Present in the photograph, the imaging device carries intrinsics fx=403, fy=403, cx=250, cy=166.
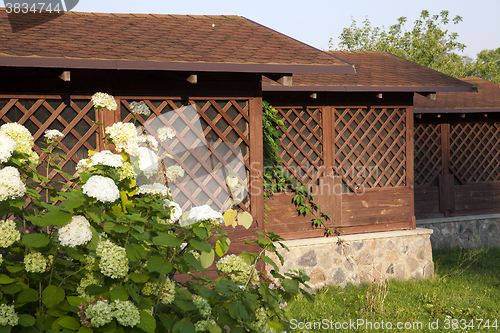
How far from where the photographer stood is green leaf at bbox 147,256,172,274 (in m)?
1.61

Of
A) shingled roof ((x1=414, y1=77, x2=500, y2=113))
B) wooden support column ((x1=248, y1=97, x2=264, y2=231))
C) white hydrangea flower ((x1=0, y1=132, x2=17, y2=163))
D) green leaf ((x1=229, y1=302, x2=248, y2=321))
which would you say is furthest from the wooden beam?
shingled roof ((x1=414, y1=77, x2=500, y2=113))

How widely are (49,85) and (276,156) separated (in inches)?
127

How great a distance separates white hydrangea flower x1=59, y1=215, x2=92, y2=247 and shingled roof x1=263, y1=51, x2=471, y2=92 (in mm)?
4421

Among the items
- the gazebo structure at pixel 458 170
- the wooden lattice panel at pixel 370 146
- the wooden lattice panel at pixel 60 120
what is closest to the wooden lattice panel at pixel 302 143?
the wooden lattice panel at pixel 370 146

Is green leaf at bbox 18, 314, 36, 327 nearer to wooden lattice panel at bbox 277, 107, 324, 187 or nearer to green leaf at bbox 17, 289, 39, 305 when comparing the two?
green leaf at bbox 17, 289, 39, 305

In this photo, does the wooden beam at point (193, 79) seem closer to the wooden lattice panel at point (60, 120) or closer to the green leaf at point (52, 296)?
the wooden lattice panel at point (60, 120)

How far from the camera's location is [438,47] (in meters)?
23.0

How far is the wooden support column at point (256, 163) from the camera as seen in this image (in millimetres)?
4648

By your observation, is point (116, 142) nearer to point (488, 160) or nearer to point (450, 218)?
point (450, 218)

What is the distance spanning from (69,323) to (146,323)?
0.31 metres

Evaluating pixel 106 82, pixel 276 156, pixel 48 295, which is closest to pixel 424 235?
pixel 276 156

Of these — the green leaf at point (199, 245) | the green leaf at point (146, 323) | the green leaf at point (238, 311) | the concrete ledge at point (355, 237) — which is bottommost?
the concrete ledge at point (355, 237)

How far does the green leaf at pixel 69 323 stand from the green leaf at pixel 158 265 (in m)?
0.35

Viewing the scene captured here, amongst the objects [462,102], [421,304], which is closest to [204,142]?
[421,304]
